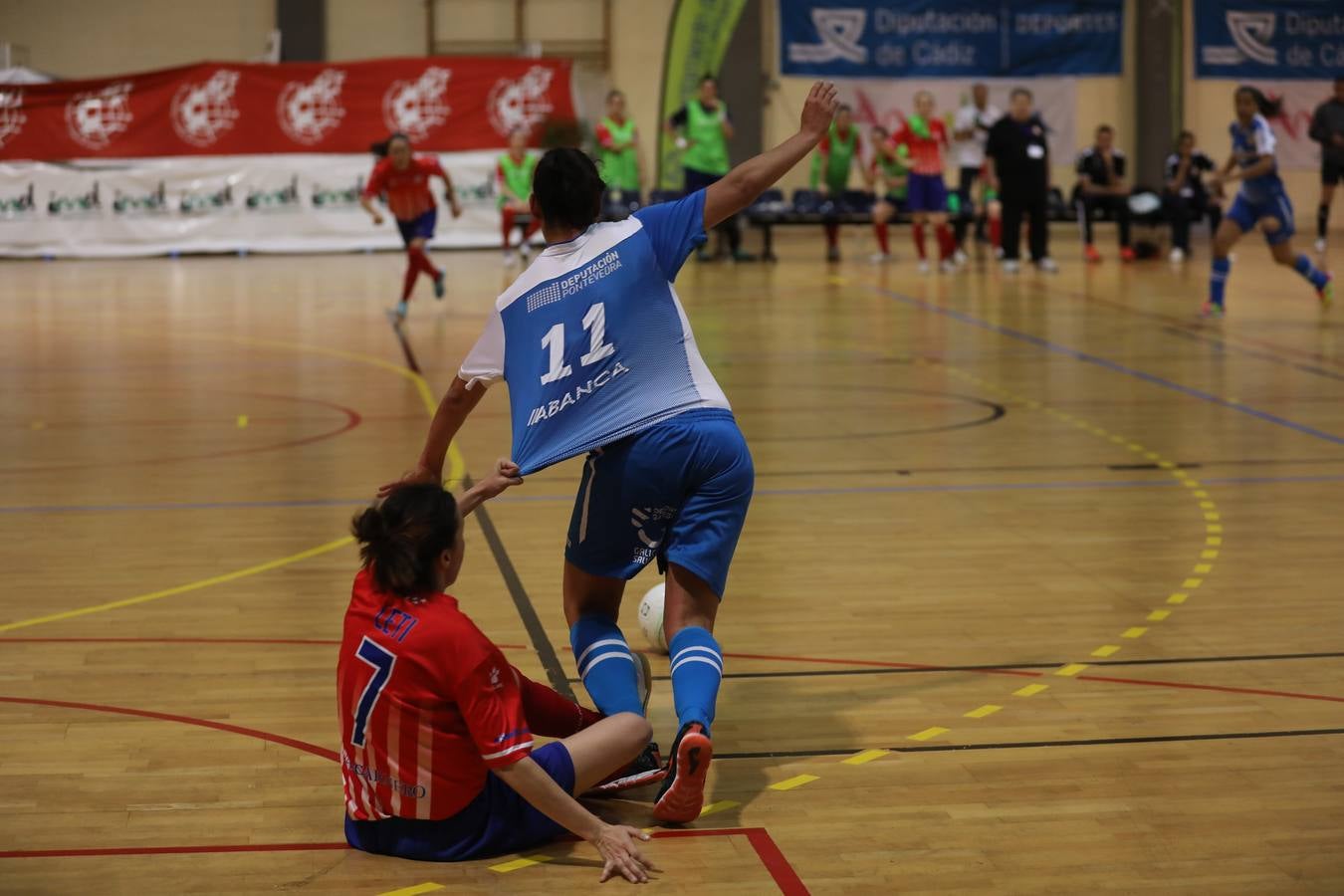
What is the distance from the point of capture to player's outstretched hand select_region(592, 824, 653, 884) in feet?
12.1

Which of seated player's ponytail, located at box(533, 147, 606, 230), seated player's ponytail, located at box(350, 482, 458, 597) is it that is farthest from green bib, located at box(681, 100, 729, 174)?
seated player's ponytail, located at box(350, 482, 458, 597)

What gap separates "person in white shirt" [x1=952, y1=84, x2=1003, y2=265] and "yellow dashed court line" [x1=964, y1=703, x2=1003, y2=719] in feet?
57.8

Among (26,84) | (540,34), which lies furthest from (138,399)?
(540,34)

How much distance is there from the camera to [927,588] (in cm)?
643

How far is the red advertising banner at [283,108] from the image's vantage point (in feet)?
79.8

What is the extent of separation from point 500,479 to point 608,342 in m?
0.45

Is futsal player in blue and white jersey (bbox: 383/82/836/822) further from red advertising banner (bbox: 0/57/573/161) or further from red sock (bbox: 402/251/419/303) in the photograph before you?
red advertising banner (bbox: 0/57/573/161)

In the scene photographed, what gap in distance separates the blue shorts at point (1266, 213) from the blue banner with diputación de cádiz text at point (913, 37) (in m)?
14.2

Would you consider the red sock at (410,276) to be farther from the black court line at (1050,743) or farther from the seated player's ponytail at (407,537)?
the seated player's ponytail at (407,537)

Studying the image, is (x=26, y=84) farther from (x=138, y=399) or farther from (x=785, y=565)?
(x=785, y=565)

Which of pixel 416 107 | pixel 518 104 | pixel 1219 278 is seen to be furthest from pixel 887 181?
pixel 1219 278

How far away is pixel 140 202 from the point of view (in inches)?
959

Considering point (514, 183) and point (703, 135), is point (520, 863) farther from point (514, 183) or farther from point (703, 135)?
point (514, 183)

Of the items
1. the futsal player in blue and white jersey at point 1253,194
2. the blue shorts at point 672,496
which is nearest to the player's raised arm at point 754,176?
the blue shorts at point 672,496
